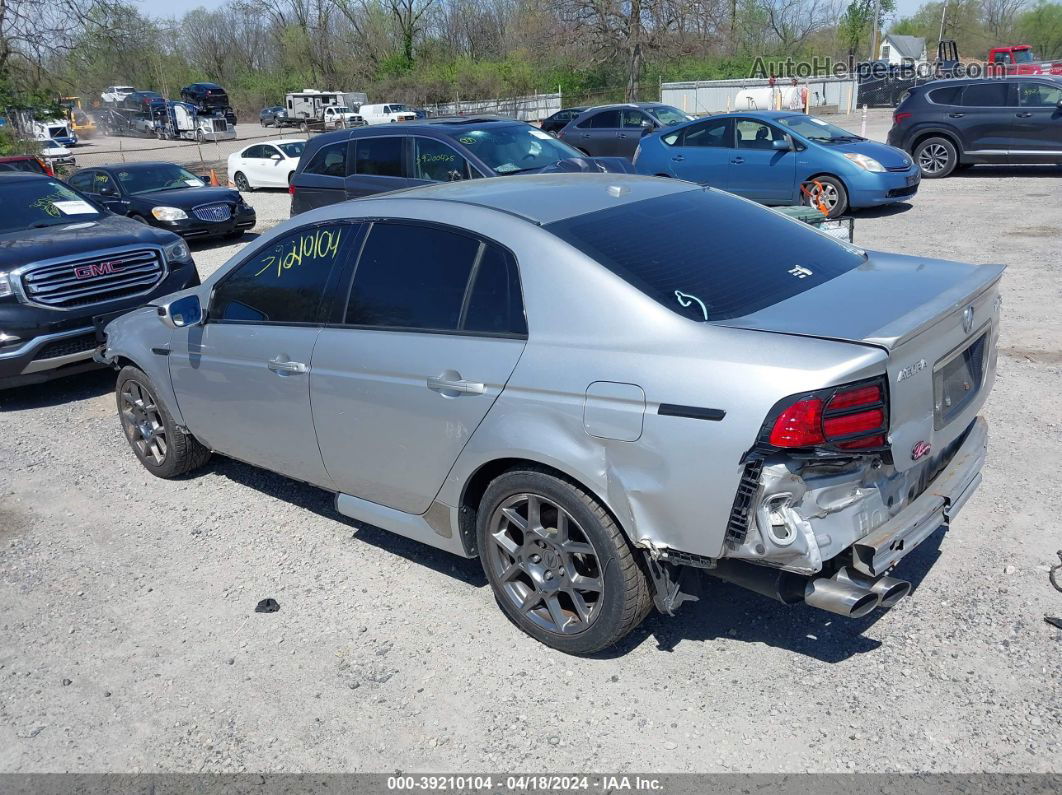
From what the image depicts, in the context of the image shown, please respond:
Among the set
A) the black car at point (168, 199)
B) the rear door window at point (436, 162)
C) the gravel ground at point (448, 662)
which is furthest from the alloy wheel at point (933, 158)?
the gravel ground at point (448, 662)

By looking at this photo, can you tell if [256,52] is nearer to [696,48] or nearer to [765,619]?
[696,48]

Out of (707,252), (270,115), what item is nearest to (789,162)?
(707,252)

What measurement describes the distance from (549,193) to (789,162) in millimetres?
10022

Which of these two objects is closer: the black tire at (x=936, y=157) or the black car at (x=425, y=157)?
the black car at (x=425, y=157)

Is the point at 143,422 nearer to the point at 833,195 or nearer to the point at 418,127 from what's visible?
the point at 418,127

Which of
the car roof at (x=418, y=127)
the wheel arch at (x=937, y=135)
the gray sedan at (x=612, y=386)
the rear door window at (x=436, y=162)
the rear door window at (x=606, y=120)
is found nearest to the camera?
the gray sedan at (x=612, y=386)

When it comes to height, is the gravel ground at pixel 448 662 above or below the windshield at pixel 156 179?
below

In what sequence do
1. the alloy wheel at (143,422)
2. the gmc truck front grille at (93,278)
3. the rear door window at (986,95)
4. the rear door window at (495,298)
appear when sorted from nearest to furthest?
1. the rear door window at (495,298)
2. the alloy wheel at (143,422)
3. the gmc truck front grille at (93,278)
4. the rear door window at (986,95)

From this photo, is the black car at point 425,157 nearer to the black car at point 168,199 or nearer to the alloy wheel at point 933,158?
the black car at point 168,199

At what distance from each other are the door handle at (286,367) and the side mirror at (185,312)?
2.46ft

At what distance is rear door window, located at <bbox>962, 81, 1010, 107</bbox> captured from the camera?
15422 mm

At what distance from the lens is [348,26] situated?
234ft

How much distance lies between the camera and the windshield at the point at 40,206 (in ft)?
26.8

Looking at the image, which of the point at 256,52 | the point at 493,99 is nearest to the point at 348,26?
the point at 256,52
